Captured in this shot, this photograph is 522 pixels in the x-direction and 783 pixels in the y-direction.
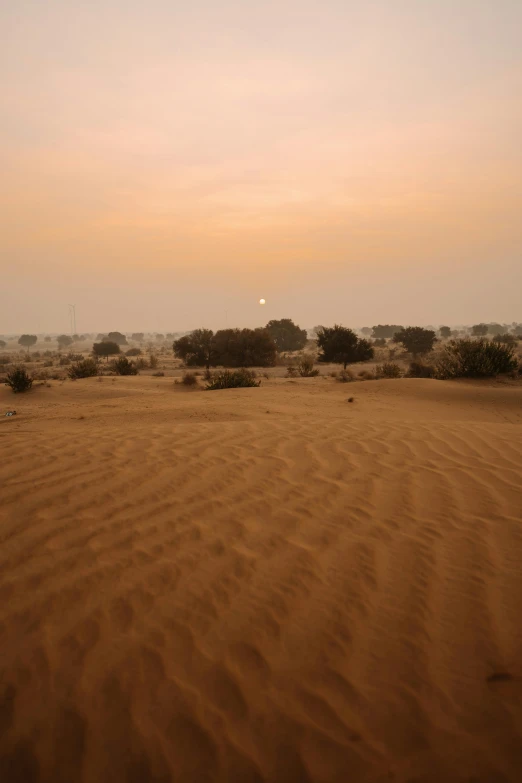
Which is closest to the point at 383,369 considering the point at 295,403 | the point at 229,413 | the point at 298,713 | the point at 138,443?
the point at 295,403

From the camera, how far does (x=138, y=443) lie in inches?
268

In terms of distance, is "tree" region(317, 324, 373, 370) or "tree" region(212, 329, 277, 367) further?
"tree" region(212, 329, 277, 367)

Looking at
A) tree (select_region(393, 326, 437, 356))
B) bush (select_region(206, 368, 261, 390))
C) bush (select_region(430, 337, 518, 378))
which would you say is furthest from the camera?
tree (select_region(393, 326, 437, 356))

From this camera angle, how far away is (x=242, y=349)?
29.3 m

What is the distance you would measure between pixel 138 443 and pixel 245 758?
16.9 ft

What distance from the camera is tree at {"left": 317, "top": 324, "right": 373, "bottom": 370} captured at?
979 inches

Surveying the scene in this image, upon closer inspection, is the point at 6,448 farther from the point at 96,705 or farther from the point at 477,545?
the point at 477,545

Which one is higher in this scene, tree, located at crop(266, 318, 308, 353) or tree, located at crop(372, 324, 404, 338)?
tree, located at crop(372, 324, 404, 338)

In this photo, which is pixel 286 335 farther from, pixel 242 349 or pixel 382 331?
pixel 382 331

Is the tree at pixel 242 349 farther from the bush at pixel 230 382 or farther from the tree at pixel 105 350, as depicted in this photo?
the tree at pixel 105 350

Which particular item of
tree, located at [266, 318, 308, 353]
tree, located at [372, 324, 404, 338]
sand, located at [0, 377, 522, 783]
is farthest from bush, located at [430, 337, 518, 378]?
tree, located at [372, 324, 404, 338]

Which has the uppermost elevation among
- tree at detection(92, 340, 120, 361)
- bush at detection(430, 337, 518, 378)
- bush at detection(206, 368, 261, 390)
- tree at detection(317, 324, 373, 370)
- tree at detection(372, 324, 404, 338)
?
tree at detection(372, 324, 404, 338)

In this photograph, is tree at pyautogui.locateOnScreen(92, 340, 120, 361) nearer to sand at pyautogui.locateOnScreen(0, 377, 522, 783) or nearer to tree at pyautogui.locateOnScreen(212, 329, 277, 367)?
tree at pyautogui.locateOnScreen(212, 329, 277, 367)

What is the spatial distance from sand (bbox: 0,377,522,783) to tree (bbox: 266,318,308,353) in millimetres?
43891
